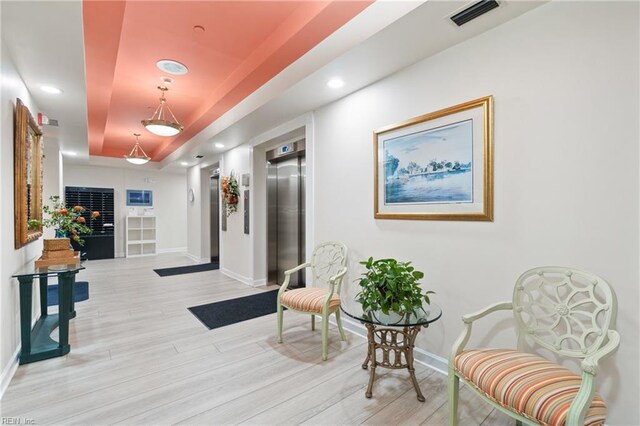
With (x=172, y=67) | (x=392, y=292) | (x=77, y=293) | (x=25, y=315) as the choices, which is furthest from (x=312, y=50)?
(x=77, y=293)

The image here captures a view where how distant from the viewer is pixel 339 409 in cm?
192

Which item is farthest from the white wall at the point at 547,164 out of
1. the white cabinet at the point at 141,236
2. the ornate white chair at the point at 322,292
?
the white cabinet at the point at 141,236

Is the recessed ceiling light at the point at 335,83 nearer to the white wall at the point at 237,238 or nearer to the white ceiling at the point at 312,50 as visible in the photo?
the white ceiling at the point at 312,50

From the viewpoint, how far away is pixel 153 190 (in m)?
9.29

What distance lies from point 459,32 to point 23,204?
3958 millimetres

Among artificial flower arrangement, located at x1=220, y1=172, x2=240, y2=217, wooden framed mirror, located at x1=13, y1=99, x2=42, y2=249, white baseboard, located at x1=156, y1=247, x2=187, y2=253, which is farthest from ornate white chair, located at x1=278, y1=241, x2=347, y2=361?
white baseboard, located at x1=156, y1=247, x2=187, y2=253

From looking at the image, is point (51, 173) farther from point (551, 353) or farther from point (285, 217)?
point (551, 353)

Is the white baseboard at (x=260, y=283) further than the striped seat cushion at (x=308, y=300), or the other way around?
the white baseboard at (x=260, y=283)

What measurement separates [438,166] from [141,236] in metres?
9.39

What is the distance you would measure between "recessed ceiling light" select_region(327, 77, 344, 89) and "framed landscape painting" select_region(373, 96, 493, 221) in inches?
25.0

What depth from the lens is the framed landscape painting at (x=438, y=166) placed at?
2.10 meters

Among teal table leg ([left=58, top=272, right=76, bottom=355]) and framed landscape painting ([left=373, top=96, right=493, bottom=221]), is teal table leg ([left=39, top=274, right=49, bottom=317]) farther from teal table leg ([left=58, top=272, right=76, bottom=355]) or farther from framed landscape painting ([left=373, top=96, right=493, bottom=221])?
framed landscape painting ([left=373, top=96, right=493, bottom=221])

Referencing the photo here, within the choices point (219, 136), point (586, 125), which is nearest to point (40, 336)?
point (219, 136)

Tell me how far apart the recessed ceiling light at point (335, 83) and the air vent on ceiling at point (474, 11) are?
1.11 meters
